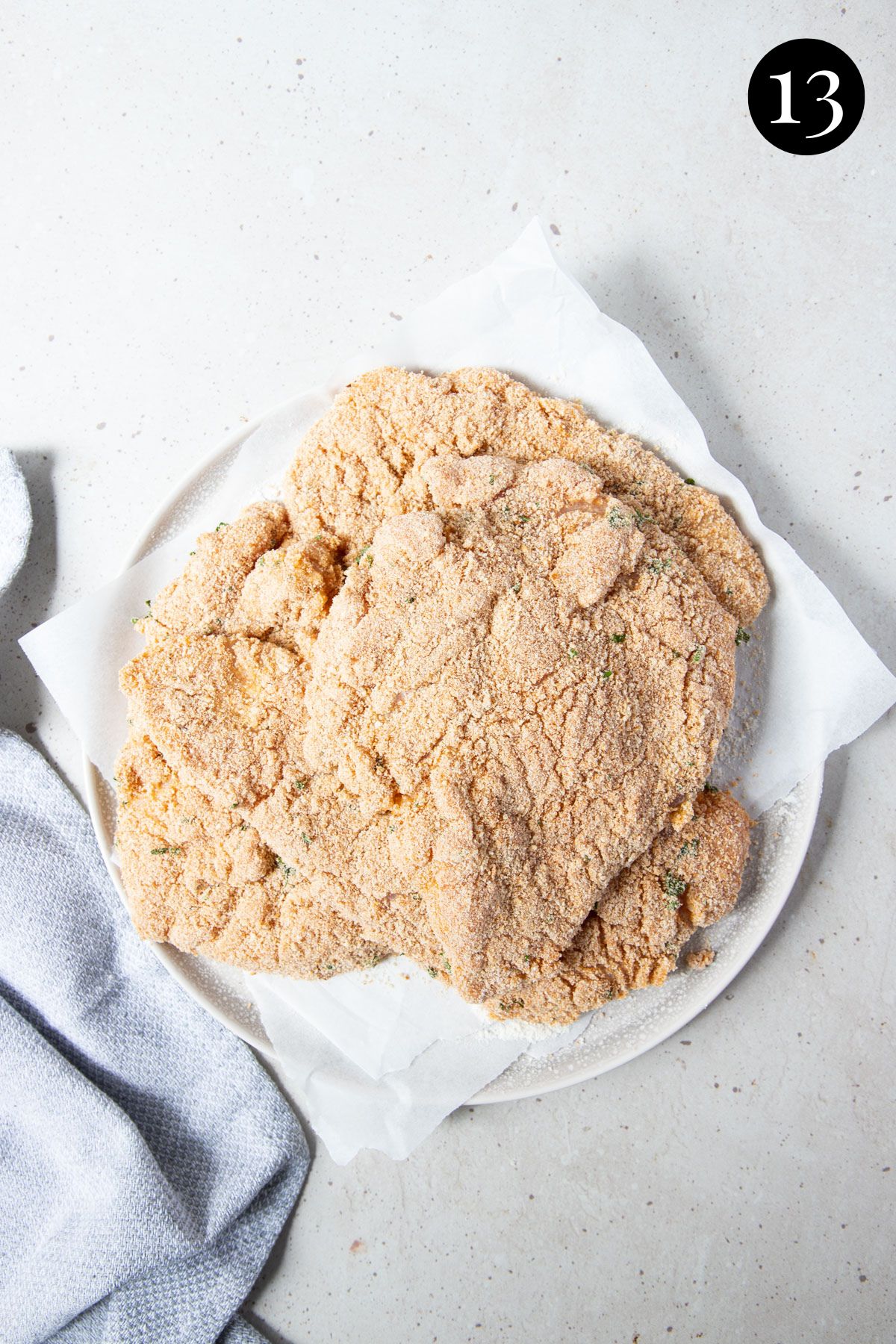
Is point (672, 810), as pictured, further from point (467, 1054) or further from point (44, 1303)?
point (44, 1303)

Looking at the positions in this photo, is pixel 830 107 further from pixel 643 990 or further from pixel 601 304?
pixel 643 990

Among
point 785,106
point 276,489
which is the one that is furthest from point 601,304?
point 276,489

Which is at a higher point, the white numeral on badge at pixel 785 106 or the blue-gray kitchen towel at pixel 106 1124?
the white numeral on badge at pixel 785 106

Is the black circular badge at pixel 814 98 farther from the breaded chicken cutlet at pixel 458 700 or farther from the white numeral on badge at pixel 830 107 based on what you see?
the breaded chicken cutlet at pixel 458 700

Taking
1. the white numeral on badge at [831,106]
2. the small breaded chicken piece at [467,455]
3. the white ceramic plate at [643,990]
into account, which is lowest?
the white ceramic plate at [643,990]

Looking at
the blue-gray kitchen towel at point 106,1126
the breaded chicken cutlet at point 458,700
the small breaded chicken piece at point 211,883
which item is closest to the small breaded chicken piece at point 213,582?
the breaded chicken cutlet at point 458,700

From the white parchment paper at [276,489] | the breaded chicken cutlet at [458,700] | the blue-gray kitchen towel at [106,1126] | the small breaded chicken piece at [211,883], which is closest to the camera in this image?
the breaded chicken cutlet at [458,700]

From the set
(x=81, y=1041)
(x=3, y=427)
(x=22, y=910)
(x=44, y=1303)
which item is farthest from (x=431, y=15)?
(x=44, y=1303)
